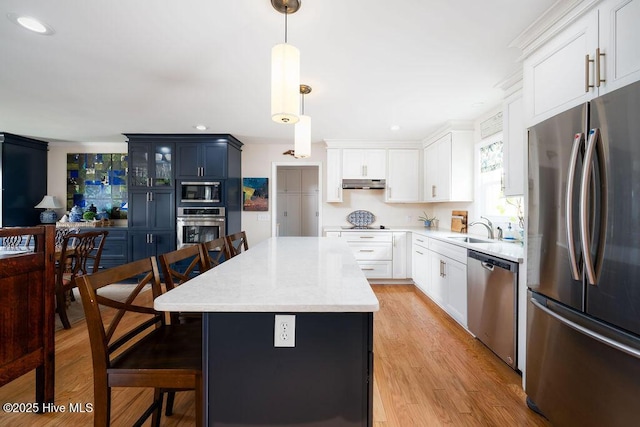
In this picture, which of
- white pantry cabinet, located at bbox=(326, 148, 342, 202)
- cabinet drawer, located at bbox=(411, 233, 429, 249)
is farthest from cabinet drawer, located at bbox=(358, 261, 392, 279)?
white pantry cabinet, located at bbox=(326, 148, 342, 202)

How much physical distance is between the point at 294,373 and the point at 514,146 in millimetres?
2415

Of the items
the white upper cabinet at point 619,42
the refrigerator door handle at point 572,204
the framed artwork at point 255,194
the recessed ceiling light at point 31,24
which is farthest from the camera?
the framed artwork at point 255,194

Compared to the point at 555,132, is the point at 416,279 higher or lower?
lower

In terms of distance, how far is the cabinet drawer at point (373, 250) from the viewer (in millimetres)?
4195

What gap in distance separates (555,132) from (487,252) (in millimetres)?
1044

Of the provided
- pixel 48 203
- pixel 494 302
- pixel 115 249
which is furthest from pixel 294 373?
pixel 48 203

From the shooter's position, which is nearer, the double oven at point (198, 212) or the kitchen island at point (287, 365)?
the kitchen island at point (287, 365)

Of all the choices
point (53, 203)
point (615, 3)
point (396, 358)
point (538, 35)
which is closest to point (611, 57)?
point (615, 3)

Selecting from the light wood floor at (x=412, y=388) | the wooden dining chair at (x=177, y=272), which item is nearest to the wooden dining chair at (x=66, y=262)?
the light wood floor at (x=412, y=388)

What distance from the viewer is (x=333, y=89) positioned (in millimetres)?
2633

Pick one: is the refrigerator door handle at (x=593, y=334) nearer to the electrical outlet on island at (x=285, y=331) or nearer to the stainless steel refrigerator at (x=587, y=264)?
the stainless steel refrigerator at (x=587, y=264)

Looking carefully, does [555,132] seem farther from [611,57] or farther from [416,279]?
[416,279]

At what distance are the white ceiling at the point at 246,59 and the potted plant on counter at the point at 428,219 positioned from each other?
1.77 metres

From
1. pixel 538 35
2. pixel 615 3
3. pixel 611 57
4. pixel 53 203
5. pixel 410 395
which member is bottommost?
pixel 410 395
